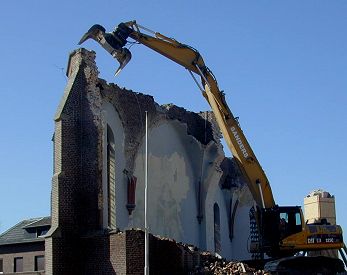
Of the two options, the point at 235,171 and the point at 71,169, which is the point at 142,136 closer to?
the point at 71,169

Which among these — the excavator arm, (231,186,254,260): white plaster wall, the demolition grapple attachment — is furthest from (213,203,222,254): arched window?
the demolition grapple attachment

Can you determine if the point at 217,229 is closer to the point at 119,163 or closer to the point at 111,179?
the point at 119,163

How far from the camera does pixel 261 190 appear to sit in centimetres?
2930

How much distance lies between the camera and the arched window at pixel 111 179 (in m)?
29.8

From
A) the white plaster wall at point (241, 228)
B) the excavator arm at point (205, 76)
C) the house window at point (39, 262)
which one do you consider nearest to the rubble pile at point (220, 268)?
the excavator arm at point (205, 76)

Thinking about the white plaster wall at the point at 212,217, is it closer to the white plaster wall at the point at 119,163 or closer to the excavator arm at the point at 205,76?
the white plaster wall at the point at 119,163

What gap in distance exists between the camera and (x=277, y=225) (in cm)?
2789

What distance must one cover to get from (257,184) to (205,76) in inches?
205

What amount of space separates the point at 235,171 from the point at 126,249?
19152mm

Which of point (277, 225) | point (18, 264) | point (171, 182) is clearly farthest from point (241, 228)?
point (277, 225)

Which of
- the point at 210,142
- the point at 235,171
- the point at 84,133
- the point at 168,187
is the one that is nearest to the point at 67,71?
the point at 84,133

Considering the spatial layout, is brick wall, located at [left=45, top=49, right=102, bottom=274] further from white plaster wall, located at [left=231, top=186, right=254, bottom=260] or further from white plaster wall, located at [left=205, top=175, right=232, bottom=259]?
white plaster wall, located at [left=231, top=186, right=254, bottom=260]

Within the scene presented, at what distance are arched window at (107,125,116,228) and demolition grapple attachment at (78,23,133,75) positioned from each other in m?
3.17

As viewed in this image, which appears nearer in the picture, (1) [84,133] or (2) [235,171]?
(1) [84,133]
